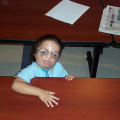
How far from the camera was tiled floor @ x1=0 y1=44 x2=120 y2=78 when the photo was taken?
215 cm

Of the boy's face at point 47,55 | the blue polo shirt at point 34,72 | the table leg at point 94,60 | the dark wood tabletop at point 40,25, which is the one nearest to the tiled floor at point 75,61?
the table leg at point 94,60

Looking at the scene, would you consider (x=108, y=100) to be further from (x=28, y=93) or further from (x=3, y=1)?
(x=3, y=1)

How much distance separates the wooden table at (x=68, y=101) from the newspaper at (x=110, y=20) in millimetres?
490

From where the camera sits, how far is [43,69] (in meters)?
1.13

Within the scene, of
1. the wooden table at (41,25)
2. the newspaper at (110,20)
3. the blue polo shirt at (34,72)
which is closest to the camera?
the blue polo shirt at (34,72)

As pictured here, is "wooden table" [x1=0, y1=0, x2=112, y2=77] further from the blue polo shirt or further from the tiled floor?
the tiled floor

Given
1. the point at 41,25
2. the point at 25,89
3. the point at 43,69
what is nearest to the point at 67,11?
the point at 41,25

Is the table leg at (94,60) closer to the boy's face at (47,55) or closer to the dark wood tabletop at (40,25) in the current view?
the dark wood tabletop at (40,25)

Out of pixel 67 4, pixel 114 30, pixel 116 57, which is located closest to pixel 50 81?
pixel 114 30

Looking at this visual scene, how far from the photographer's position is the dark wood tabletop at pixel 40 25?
121 centimetres

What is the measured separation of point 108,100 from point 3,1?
1.21 meters

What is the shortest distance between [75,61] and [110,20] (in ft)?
3.20

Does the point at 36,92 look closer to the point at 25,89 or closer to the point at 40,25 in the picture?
the point at 25,89

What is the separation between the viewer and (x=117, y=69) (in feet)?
7.39
